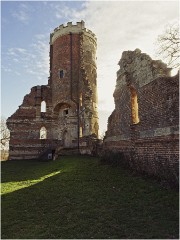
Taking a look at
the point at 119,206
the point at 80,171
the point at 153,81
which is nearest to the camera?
the point at 119,206

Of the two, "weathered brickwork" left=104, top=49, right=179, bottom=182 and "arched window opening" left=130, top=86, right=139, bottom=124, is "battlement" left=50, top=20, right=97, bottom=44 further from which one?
"arched window opening" left=130, top=86, right=139, bottom=124

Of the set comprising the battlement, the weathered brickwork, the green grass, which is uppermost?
the battlement

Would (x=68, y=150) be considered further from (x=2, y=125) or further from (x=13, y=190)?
(x=2, y=125)

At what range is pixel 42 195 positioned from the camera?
917 centimetres

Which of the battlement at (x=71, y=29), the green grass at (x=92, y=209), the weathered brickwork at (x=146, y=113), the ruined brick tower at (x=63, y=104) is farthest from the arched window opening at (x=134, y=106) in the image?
the battlement at (x=71, y=29)

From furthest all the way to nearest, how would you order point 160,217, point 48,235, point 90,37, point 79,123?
1. point 90,37
2. point 79,123
3. point 160,217
4. point 48,235

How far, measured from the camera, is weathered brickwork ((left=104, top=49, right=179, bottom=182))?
346 inches

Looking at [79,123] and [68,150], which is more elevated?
[79,123]

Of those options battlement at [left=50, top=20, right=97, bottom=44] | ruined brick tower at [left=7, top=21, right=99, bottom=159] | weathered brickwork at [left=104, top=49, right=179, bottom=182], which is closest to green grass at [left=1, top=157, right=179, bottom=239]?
weathered brickwork at [left=104, top=49, right=179, bottom=182]

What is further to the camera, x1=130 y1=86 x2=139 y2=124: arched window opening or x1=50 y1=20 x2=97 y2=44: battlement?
x1=50 y1=20 x2=97 y2=44: battlement

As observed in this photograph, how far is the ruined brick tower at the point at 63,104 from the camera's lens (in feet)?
82.5

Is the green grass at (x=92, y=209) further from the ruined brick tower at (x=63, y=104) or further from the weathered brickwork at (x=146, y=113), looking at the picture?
the ruined brick tower at (x=63, y=104)

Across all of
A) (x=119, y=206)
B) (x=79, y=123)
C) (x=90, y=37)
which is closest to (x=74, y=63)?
(x=90, y=37)

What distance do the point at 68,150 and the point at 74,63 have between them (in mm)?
9049
